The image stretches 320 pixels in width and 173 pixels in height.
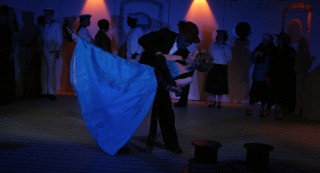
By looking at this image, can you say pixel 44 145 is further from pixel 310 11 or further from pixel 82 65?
pixel 310 11

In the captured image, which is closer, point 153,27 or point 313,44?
point 313,44

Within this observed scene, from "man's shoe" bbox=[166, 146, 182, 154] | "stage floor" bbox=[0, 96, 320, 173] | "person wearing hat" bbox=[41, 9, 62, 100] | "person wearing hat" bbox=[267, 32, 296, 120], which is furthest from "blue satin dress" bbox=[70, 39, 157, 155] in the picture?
"person wearing hat" bbox=[41, 9, 62, 100]

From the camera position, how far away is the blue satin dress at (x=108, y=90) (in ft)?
15.2

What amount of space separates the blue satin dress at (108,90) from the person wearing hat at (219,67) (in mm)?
4879

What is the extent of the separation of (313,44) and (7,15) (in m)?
6.29

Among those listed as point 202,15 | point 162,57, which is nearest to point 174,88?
point 162,57

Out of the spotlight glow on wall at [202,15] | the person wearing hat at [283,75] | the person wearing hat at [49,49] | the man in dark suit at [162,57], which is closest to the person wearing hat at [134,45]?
the spotlight glow on wall at [202,15]

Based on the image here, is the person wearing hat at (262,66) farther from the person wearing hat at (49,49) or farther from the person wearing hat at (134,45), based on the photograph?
the person wearing hat at (49,49)

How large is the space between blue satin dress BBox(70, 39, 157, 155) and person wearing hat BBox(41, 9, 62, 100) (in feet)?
15.5

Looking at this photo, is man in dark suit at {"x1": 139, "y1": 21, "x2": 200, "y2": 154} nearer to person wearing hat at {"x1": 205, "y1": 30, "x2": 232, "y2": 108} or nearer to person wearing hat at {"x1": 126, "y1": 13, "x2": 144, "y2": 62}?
person wearing hat at {"x1": 205, "y1": 30, "x2": 232, "y2": 108}

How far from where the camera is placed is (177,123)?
23.2ft

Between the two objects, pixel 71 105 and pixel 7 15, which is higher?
pixel 7 15

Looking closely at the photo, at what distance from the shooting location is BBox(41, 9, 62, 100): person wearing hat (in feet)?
30.3

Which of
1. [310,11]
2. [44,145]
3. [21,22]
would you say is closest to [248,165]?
[44,145]
